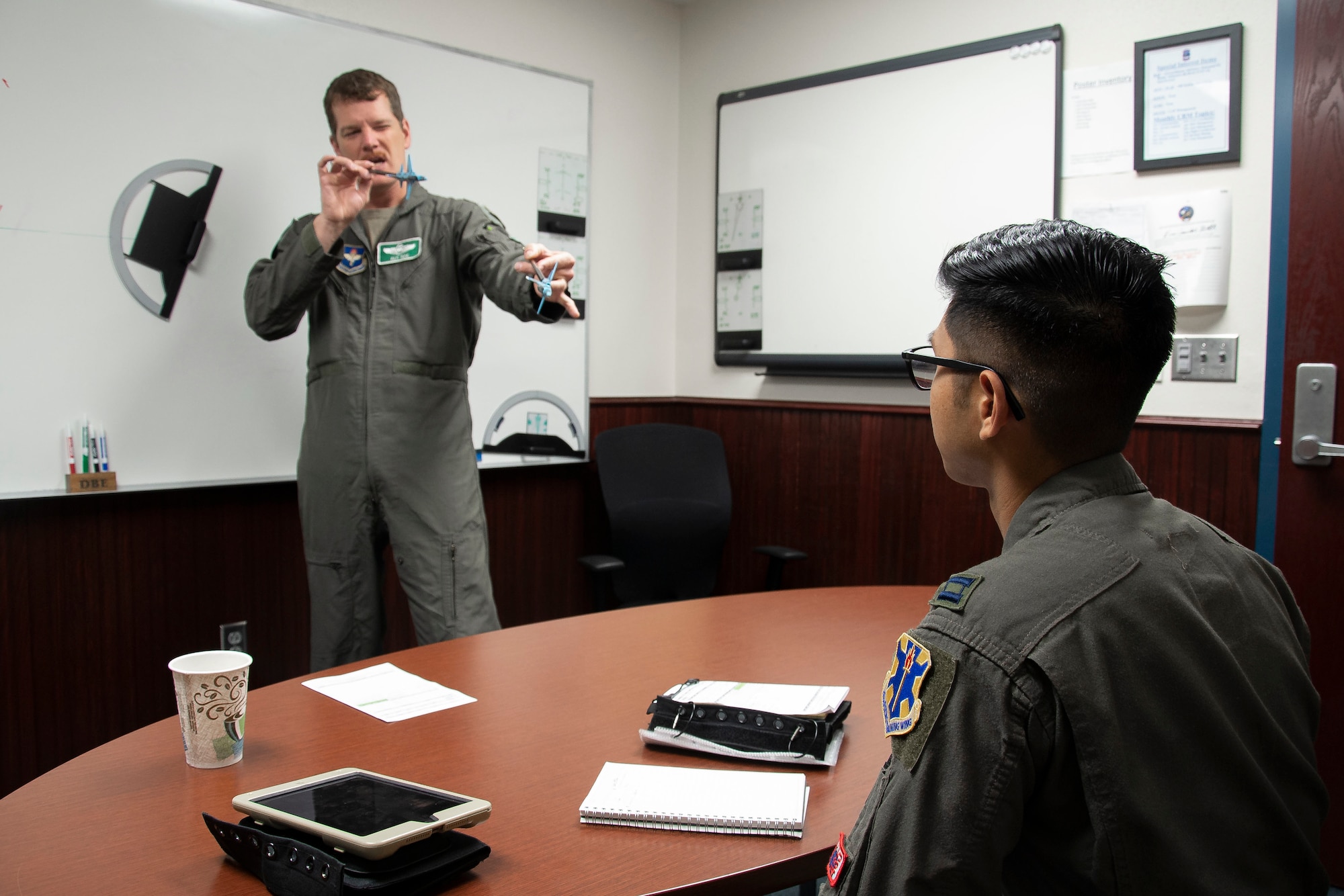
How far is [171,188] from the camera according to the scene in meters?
2.63

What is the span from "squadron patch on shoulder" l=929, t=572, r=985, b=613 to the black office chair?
7.37ft

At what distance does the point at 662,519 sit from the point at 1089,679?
252cm

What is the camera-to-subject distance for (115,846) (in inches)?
38.1

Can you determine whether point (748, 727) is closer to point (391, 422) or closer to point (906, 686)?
point (906, 686)

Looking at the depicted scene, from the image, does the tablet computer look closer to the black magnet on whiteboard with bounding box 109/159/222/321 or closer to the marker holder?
the marker holder

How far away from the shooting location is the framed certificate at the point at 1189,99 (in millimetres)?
2627

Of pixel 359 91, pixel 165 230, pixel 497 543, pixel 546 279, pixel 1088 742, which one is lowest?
pixel 497 543

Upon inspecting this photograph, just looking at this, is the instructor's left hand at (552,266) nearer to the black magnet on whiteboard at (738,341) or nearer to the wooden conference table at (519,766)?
the wooden conference table at (519,766)

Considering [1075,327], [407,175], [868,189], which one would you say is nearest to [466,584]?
[407,175]

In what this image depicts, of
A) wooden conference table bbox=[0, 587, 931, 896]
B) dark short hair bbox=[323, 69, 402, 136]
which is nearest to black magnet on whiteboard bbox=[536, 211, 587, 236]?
dark short hair bbox=[323, 69, 402, 136]

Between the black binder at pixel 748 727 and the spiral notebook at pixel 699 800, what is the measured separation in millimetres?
40

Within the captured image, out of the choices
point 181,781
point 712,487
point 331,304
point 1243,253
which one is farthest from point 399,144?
point 1243,253

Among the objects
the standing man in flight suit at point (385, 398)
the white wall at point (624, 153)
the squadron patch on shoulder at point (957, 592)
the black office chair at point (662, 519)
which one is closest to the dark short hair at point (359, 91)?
the standing man in flight suit at point (385, 398)

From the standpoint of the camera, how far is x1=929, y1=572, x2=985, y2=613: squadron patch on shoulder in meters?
0.82
